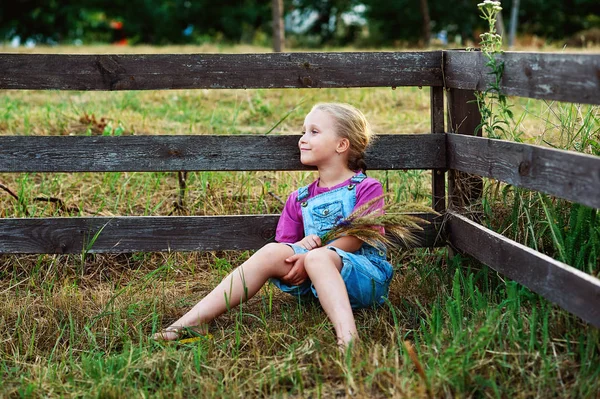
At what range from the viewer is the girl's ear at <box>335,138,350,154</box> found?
12.1 ft

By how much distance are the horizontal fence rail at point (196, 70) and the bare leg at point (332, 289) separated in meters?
0.97

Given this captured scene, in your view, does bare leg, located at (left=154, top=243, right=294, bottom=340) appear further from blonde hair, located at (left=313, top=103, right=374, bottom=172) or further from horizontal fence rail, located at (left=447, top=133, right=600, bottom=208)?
horizontal fence rail, located at (left=447, top=133, right=600, bottom=208)

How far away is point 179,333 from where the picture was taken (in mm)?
3328

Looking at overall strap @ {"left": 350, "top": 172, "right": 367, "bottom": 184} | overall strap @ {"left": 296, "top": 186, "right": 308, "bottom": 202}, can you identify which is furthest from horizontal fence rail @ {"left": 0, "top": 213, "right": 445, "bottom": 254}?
overall strap @ {"left": 350, "top": 172, "right": 367, "bottom": 184}

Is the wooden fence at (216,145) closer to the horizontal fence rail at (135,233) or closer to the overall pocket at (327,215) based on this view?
the horizontal fence rail at (135,233)

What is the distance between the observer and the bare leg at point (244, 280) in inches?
134

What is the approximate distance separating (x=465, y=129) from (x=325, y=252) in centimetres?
109

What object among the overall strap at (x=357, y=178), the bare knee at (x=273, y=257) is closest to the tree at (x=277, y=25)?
the overall strap at (x=357, y=178)

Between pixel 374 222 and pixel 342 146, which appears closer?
pixel 374 222

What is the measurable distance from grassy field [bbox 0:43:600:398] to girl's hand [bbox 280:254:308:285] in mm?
175

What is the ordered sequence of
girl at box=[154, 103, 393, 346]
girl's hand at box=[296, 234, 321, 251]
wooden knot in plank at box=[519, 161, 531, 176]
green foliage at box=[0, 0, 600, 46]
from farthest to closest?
green foliage at box=[0, 0, 600, 46] < girl's hand at box=[296, 234, 321, 251] < girl at box=[154, 103, 393, 346] < wooden knot in plank at box=[519, 161, 531, 176]

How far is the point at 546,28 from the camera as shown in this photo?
78.9 feet

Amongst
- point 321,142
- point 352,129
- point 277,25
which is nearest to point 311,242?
point 321,142

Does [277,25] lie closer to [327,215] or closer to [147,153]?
[147,153]
